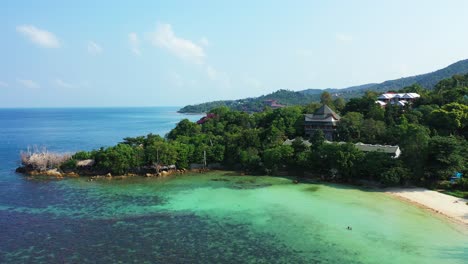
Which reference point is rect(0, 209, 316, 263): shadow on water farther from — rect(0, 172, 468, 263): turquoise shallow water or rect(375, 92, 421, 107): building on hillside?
rect(375, 92, 421, 107): building on hillside

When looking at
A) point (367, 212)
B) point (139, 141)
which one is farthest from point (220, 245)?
point (139, 141)

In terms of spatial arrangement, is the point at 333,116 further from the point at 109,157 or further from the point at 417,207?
the point at 109,157

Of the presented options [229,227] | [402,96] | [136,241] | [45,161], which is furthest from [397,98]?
[45,161]

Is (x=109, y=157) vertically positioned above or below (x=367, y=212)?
above

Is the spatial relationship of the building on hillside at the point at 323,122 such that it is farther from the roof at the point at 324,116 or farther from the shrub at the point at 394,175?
the shrub at the point at 394,175

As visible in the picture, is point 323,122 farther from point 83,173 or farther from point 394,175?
point 83,173

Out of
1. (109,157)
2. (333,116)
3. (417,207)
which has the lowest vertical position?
(417,207)

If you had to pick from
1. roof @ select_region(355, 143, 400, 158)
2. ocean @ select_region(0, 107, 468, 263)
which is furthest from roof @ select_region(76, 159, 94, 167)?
roof @ select_region(355, 143, 400, 158)

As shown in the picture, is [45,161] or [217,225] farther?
[45,161]
